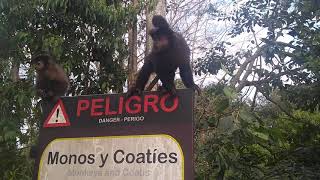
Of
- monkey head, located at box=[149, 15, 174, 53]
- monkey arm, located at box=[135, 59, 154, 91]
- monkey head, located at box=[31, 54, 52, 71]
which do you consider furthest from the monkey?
monkey head, located at box=[149, 15, 174, 53]

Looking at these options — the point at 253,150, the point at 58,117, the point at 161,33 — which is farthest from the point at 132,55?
the point at 58,117

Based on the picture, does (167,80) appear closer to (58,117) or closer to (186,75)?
(186,75)

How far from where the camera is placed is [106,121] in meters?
2.89

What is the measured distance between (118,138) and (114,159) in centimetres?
14

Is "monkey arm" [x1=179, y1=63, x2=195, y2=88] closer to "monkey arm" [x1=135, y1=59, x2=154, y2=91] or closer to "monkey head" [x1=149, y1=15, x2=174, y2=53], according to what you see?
"monkey head" [x1=149, y1=15, x2=174, y2=53]

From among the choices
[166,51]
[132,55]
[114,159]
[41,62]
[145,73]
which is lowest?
[114,159]

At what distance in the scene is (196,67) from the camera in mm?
6414

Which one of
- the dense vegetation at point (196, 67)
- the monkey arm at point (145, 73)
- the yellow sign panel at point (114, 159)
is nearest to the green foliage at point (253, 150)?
the dense vegetation at point (196, 67)

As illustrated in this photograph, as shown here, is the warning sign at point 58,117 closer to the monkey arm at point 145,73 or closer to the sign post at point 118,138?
the sign post at point 118,138

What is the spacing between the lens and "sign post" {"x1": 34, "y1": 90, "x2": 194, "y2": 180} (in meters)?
2.62

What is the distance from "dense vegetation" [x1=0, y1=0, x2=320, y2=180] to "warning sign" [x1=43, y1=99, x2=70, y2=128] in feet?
4.28

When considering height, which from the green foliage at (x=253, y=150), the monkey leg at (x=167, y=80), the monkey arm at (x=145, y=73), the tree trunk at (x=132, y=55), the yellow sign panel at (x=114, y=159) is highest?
the tree trunk at (x=132, y=55)

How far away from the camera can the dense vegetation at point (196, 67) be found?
4.37 metres

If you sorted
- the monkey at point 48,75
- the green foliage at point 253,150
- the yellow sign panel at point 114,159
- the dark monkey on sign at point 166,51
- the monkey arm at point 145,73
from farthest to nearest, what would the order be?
the monkey at point 48,75 → the monkey arm at point 145,73 → the dark monkey on sign at point 166,51 → the green foliage at point 253,150 → the yellow sign panel at point 114,159
